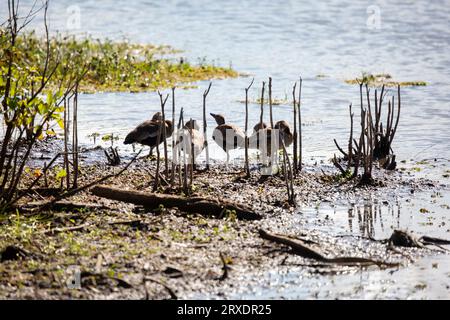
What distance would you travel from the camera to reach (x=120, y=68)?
20.6 metres

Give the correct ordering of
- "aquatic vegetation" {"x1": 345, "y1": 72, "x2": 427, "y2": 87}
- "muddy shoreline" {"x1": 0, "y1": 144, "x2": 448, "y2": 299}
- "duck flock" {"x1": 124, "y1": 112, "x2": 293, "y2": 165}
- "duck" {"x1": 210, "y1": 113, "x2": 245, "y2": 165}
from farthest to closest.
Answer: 1. "aquatic vegetation" {"x1": 345, "y1": 72, "x2": 427, "y2": 87}
2. "duck" {"x1": 210, "y1": 113, "x2": 245, "y2": 165}
3. "duck flock" {"x1": 124, "y1": 112, "x2": 293, "y2": 165}
4. "muddy shoreline" {"x1": 0, "y1": 144, "x2": 448, "y2": 299}

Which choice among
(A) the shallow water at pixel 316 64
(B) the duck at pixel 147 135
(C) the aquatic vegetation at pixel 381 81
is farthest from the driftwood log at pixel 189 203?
(C) the aquatic vegetation at pixel 381 81

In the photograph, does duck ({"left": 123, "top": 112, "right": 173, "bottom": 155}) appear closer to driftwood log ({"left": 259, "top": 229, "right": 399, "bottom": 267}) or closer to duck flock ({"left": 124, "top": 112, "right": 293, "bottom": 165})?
duck flock ({"left": 124, "top": 112, "right": 293, "bottom": 165})

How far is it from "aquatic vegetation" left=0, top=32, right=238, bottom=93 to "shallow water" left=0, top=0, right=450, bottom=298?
604 mm

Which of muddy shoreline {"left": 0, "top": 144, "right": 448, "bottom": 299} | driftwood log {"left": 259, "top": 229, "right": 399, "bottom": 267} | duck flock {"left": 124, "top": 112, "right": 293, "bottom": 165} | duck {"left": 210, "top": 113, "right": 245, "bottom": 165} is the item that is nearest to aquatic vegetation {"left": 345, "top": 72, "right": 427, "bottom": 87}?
duck flock {"left": 124, "top": 112, "right": 293, "bottom": 165}

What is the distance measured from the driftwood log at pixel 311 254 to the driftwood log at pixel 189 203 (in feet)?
2.94

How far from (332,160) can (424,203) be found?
2101 millimetres

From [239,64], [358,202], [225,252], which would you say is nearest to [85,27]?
[239,64]

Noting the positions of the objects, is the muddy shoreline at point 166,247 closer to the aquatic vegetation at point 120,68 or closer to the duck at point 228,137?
the duck at point 228,137

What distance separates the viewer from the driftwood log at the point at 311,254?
8.76 m

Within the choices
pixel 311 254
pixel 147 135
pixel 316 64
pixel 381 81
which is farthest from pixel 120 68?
pixel 311 254

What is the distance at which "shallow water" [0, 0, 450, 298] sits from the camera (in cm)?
1089

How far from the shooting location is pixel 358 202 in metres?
11.4

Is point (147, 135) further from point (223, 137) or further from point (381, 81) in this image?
point (381, 81)
